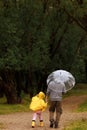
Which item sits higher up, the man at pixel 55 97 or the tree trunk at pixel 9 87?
the man at pixel 55 97

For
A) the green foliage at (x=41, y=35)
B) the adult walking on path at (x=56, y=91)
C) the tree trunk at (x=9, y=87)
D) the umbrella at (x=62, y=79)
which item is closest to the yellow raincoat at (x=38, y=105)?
the adult walking on path at (x=56, y=91)

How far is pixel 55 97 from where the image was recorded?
1534 cm

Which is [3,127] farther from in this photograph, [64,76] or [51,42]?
[51,42]

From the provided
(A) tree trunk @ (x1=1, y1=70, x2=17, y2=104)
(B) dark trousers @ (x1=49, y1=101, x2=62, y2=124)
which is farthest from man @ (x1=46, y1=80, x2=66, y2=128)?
(A) tree trunk @ (x1=1, y1=70, x2=17, y2=104)

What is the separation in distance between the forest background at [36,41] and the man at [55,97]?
36.6 feet

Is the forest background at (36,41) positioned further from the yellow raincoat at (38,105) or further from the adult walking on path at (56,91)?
the yellow raincoat at (38,105)

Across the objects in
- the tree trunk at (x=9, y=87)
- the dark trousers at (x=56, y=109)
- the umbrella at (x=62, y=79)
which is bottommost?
the tree trunk at (x=9, y=87)

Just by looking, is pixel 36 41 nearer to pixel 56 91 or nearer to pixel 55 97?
pixel 56 91

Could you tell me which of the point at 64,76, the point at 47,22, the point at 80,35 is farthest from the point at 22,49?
the point at 64,76

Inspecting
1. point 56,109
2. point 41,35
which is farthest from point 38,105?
point 41,35

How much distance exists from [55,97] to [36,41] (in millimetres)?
17478

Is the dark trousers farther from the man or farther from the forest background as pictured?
the forest background

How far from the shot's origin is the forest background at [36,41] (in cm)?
Answer: 2814

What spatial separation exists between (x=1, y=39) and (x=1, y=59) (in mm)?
1264
